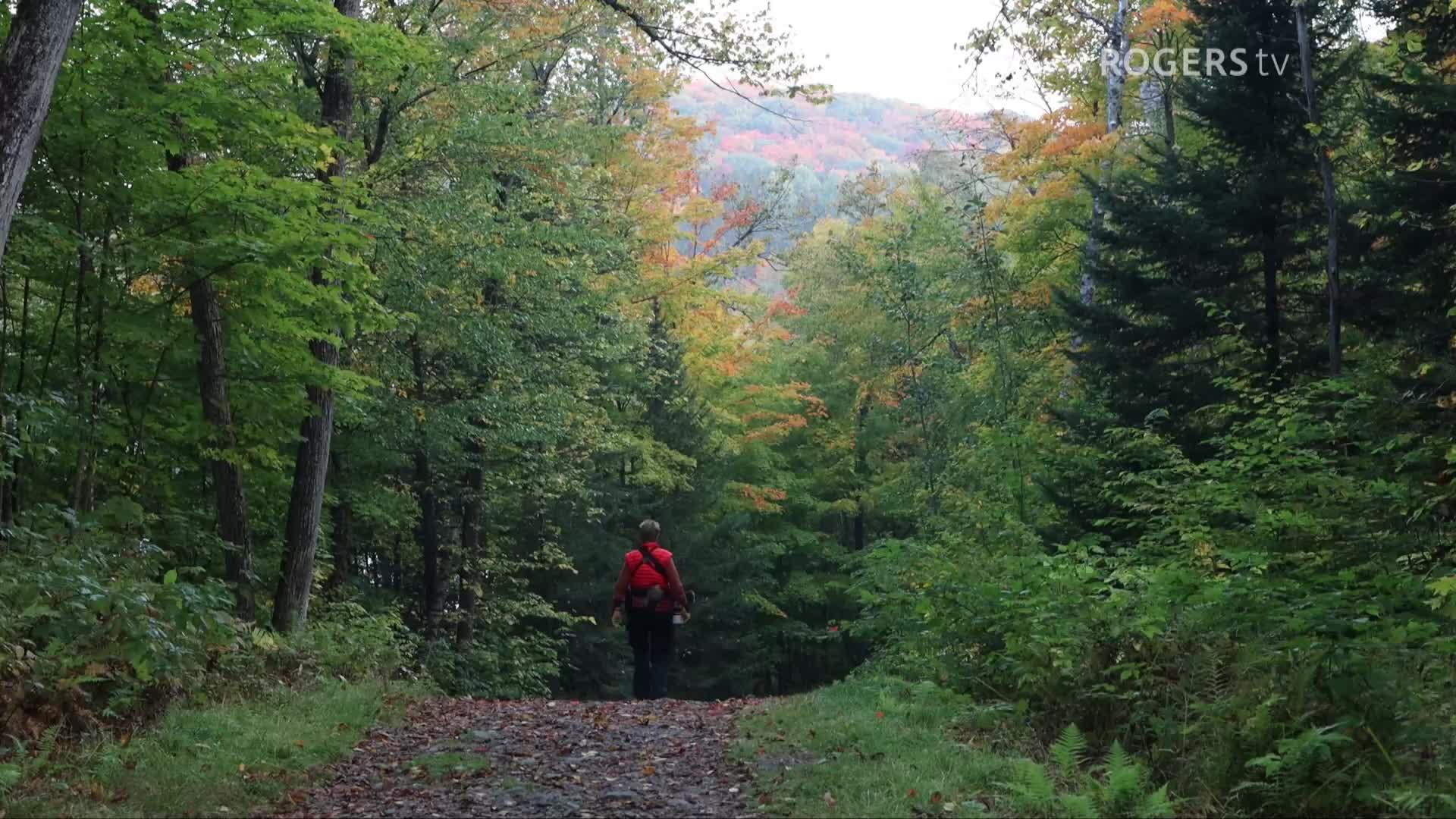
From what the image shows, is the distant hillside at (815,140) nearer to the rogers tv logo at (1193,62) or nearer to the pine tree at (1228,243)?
the rogers tv logo at (1193,62)

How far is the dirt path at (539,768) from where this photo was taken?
6.57 m

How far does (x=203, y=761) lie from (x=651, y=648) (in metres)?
6.67

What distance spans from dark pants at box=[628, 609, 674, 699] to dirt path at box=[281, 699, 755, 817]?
88.2 inches

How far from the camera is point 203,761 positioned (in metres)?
6.83

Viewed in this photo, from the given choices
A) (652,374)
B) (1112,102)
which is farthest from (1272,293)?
(652,374)

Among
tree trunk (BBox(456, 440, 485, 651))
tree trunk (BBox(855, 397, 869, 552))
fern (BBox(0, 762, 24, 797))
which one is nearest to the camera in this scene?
fern (BBox(0, 762, 24, 797))

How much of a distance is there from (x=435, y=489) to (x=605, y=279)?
522 cm

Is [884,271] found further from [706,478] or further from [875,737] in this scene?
[875,737]

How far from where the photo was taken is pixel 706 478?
2873cm

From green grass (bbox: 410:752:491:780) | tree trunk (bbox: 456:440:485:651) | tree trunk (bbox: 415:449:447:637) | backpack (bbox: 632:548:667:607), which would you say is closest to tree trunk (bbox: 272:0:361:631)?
backpack (bbox: 632:548:667:607)

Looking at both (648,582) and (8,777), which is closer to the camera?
(8,777)

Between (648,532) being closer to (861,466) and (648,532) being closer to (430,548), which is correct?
(430,548)

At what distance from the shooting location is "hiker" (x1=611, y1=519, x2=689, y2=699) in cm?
1246

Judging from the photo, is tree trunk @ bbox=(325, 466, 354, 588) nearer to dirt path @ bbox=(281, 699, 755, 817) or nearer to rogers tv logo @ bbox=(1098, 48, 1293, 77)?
dirt path @ bbox=(281, 699, 755, 817)
